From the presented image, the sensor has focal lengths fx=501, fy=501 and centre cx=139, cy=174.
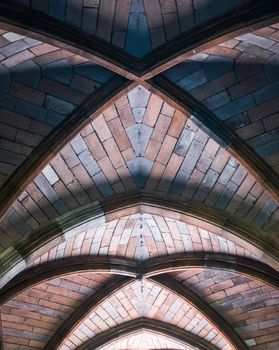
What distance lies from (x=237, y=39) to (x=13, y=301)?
5.75m

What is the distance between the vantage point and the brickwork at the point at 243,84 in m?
4.88

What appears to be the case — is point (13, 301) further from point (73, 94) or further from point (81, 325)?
point (73, 94)

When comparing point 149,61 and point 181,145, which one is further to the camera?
point 181,145

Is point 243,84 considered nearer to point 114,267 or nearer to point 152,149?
point 152,149

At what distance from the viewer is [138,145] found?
5914mm

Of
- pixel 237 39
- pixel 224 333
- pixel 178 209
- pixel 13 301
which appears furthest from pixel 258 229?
pixel 13 301

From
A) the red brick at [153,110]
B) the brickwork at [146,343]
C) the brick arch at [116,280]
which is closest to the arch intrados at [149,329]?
the brickwork at [146,343]

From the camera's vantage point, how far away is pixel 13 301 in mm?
8289

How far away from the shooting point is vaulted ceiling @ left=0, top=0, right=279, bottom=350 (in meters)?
4.52

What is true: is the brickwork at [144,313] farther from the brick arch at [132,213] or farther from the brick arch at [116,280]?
the brick arch at [132,213]

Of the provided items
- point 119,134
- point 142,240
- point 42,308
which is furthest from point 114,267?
point 119,134

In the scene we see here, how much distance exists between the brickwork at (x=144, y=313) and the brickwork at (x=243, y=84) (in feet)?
12.7

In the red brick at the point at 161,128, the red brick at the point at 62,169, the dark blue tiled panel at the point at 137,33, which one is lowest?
the red brick at the point at 62,169

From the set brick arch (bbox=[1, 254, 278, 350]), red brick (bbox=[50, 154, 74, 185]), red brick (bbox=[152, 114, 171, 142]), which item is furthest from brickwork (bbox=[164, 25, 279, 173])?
brick arch (bbox=[1, 254, 278, 350])
